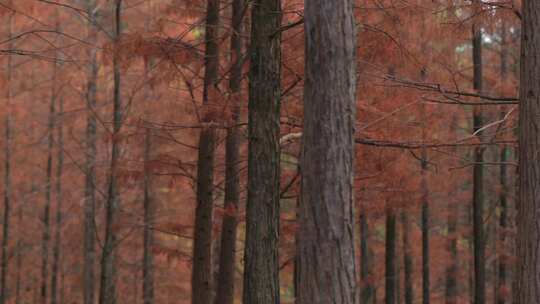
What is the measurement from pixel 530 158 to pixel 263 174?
251 centimetres

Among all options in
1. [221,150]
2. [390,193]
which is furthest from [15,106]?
[390,193]

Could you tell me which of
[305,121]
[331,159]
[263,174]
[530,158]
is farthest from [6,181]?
[530,158]

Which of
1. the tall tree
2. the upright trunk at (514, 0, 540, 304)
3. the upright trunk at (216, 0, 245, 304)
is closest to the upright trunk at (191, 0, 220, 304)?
the upright trunk at (216, 0, 245, 304)

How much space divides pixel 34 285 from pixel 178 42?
20.2 metres

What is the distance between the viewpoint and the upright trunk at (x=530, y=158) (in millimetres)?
5723

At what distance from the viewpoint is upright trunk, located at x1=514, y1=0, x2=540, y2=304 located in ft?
18.8

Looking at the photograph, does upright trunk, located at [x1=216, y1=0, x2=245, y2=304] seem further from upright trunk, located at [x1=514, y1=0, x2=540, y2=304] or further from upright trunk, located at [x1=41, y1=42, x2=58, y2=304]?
upright trunk, located at [x1=41, y1=42, x2=58, y2=304]

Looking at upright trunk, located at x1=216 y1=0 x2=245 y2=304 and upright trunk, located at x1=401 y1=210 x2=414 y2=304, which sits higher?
upright trunk, located at x1=216 y1=0 x2=245 y2=304

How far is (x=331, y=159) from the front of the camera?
4.86 meters

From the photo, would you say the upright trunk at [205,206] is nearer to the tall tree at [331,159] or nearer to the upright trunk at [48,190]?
the tall tree at [331,159]

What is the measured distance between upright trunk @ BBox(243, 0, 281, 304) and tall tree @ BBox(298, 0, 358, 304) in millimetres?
1357

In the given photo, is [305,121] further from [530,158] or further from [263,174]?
[530,158]

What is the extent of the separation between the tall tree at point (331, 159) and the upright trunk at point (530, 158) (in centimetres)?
190

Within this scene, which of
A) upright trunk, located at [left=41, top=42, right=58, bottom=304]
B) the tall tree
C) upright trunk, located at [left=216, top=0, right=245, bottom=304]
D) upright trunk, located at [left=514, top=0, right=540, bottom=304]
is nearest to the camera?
the tall tree
